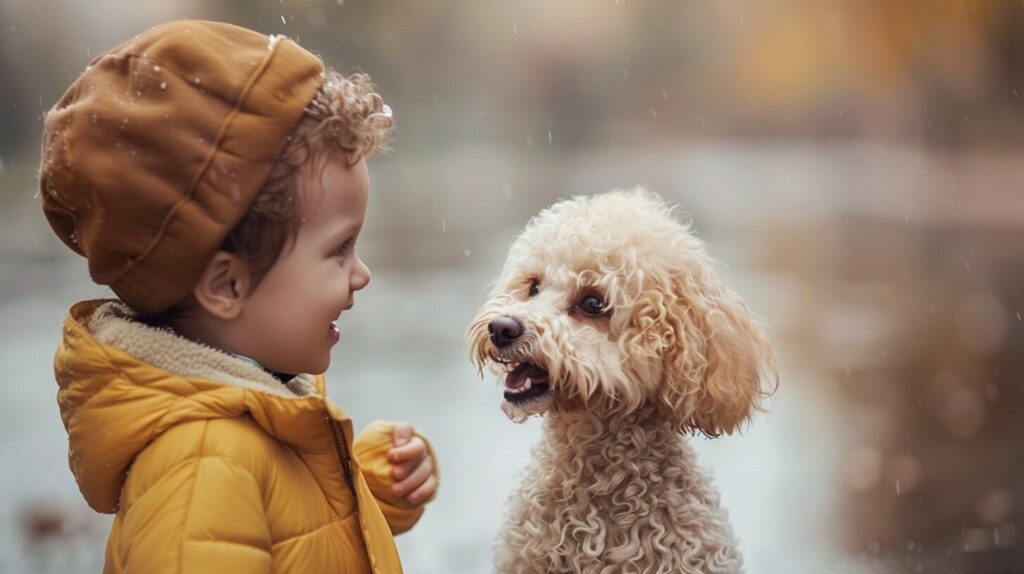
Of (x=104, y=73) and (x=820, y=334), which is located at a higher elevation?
(x=104, y=73)

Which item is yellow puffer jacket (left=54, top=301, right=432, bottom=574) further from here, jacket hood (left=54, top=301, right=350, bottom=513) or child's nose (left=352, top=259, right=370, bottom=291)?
child's nose (left=352, top=259, right=370, bottom=291)

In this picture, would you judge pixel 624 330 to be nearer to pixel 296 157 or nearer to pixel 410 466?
pixel 410 466

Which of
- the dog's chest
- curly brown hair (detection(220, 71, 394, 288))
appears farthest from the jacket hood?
the dog's chest

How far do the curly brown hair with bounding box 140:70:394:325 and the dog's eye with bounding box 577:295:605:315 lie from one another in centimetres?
41

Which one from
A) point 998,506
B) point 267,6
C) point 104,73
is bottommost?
point 998,506

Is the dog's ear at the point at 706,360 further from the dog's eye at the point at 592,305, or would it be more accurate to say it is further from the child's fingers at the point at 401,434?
the child's fingers at the point at 401,434

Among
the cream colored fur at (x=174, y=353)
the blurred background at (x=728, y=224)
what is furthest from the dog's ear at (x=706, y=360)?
the cream colored fur at (x=174, y=353)

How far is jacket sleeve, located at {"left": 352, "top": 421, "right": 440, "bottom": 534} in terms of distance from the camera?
1.41 metres

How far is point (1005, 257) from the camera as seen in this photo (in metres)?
4.54

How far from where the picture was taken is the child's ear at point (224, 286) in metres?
1.13

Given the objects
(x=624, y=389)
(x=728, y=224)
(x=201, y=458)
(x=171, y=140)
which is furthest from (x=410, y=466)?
(x=728, y=224)

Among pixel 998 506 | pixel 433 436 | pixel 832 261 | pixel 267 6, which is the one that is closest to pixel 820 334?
pixel 832 261

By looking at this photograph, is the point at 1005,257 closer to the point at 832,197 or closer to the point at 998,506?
the point at 832,197

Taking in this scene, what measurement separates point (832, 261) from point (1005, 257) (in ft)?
2.32
